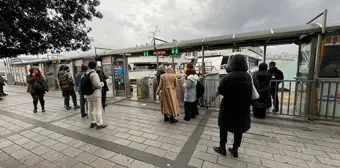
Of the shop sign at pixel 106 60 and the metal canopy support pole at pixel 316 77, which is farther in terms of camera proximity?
the shop sign at pixel 106 60

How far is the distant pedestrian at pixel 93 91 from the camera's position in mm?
3480

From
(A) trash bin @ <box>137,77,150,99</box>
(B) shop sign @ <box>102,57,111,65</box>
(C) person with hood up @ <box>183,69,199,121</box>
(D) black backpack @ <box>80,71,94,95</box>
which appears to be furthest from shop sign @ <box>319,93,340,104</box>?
(B) shop sign @ <box>102,57,111,65</box>

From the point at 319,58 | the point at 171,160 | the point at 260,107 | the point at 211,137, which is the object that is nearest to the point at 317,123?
the point at 260,107

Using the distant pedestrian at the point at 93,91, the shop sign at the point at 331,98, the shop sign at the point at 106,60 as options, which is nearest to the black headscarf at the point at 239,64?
the distant pedestrian at the point at 93,91

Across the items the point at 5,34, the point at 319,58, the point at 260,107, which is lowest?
the point at 260,107

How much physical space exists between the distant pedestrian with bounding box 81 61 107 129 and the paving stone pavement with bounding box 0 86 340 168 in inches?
10.9

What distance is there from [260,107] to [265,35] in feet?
6.34

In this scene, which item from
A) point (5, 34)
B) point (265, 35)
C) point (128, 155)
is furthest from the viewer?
point (265, 35)

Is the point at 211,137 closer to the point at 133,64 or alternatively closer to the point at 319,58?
the point at 319,58

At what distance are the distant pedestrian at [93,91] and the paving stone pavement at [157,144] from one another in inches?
→ 10.9

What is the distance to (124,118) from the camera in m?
4.50

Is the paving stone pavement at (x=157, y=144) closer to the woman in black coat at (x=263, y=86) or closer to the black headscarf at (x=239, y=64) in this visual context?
the woman in black coat at (x=263, y=86)

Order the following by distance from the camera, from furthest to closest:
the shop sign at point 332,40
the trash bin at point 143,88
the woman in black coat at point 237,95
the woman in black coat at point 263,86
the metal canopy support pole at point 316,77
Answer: the trash bin at point 143,88
the woman in black coat at point 263,86
the shop sign at point 332,40
the metal canopy support pole at point 316,77
the woman in black coat at point 237,95

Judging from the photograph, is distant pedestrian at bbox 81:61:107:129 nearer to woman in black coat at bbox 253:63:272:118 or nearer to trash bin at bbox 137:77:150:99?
trash bin at bbox 137:77:150:99
